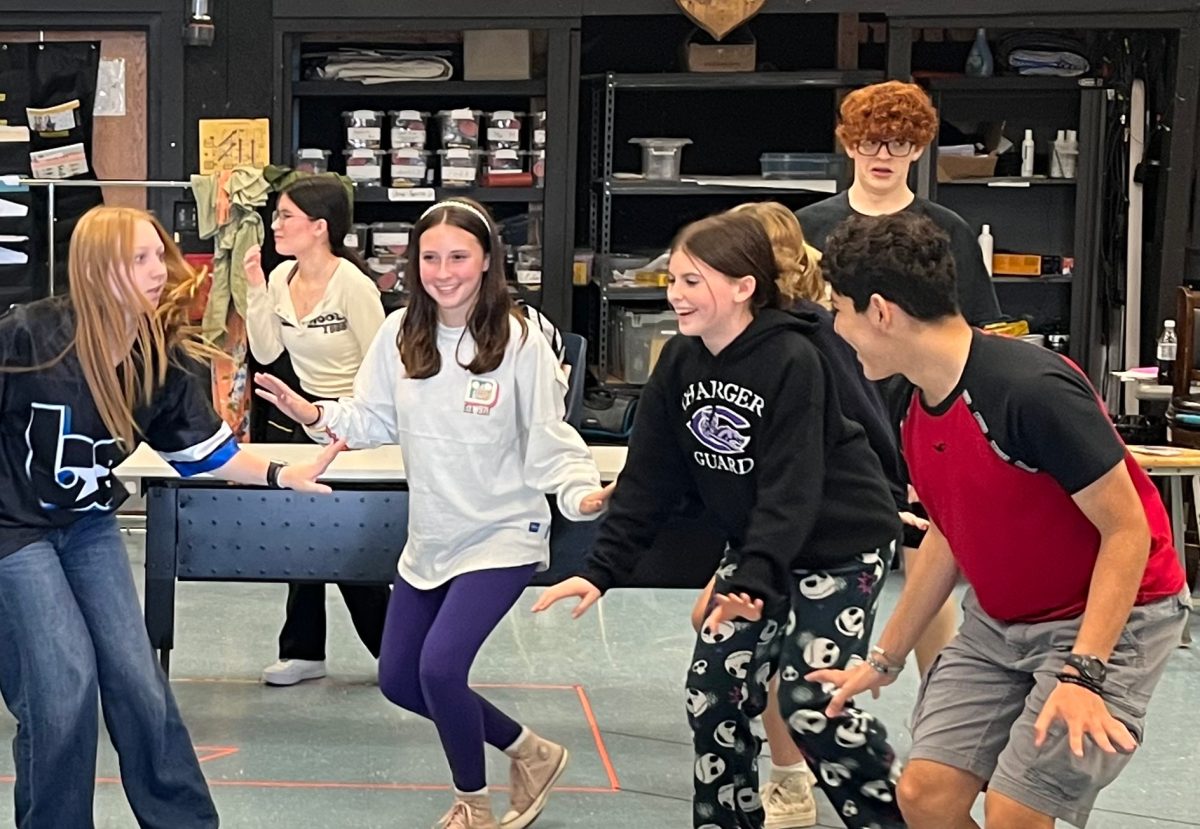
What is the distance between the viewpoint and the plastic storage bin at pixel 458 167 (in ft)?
23.2

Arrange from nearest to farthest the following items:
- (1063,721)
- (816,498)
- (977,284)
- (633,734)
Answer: (1063,721), (816,498), (977,284), (633,734)

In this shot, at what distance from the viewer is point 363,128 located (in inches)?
278

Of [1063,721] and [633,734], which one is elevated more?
[1063,721]

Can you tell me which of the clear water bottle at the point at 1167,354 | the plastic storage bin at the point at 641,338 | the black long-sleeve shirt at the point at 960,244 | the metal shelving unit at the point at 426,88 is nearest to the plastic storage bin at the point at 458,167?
the metal shelving unit at the point at 426,88

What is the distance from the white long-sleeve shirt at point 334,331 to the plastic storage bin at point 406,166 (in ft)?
7.33

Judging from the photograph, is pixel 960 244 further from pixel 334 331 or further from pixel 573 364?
pixel 334 331

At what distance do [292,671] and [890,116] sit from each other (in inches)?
93.8

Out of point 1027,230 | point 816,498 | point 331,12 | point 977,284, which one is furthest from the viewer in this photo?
point 1027,230

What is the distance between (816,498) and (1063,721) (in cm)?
75

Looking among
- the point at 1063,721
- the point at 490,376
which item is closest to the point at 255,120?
the point at 490,376

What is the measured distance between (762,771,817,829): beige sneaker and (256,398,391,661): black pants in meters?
1.49

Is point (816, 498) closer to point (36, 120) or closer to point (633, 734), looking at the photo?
point (633, 734)

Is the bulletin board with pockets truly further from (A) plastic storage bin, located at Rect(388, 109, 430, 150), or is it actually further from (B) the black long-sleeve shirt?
(B) the black long-sleeve shirt

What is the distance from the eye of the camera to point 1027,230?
7.84 m
